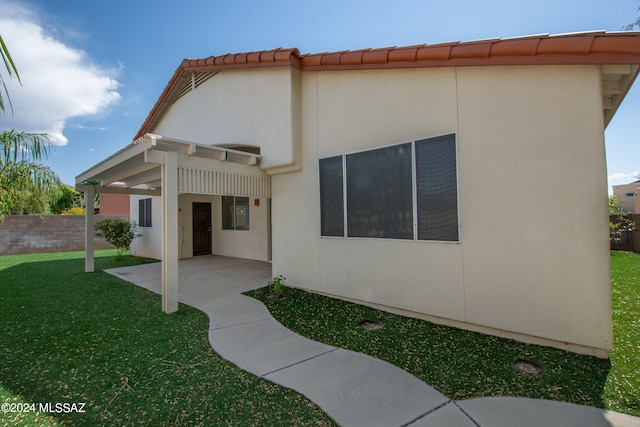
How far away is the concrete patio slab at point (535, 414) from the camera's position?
266 cm

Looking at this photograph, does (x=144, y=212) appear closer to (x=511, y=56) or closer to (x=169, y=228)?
(x=169, y=228)

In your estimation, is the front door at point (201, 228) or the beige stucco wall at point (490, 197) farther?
the front door at point (201, 228)

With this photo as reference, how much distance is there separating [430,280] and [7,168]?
11333 millimetres

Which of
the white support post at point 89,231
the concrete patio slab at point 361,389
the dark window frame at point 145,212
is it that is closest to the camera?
the concrete patio slab at point 361,389

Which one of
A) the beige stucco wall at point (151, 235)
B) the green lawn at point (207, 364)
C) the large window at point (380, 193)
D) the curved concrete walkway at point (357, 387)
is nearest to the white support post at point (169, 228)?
the green lawn at point (207, 364)

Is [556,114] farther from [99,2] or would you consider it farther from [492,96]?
[99,2]

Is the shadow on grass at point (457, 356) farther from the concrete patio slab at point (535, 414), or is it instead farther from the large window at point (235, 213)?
the large window at point (235, 213)

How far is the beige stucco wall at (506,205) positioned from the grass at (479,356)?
0.30 metres

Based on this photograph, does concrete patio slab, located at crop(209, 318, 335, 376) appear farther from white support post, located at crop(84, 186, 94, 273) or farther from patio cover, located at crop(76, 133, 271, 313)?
white support post, located at crop(84, 186, 94, 273)

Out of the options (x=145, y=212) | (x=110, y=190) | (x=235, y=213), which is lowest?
(x=235, y=213)

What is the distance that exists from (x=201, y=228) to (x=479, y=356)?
467 inches

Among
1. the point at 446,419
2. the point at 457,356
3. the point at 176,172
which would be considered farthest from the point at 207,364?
the point at 176,172

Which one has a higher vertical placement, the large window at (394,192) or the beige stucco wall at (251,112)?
the beige stucco wall at (251,112)

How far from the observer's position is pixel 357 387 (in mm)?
3248
